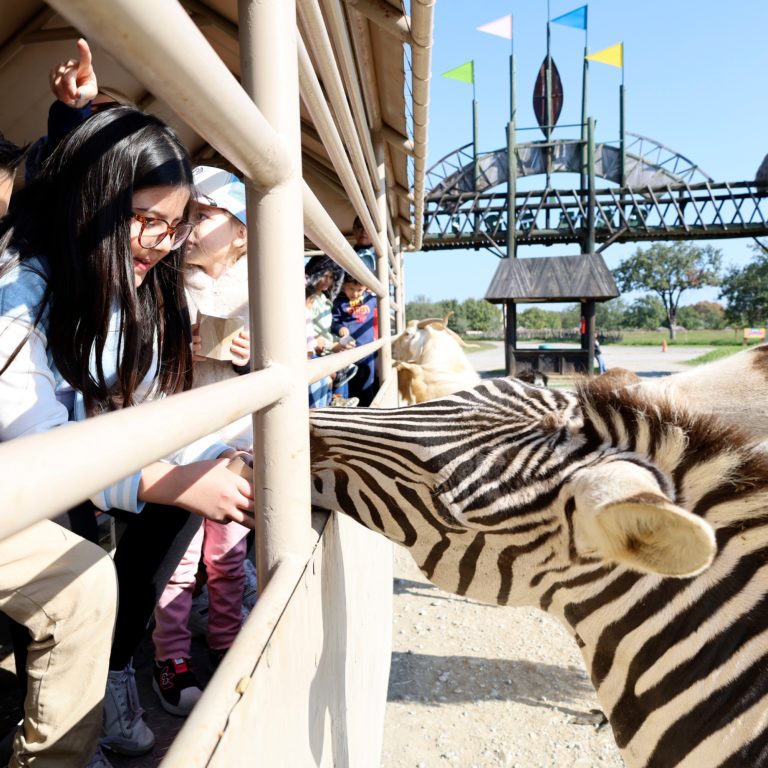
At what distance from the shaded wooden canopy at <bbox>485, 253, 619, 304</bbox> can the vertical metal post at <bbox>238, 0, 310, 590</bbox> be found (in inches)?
621

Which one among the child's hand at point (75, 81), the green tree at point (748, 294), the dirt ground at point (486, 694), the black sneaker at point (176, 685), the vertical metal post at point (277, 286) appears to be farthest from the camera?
the green tree at point (748, 294)

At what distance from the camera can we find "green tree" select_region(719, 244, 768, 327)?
43750mm

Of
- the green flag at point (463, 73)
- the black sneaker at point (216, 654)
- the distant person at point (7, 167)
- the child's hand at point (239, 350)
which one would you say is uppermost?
the green flag at point (463, 73)

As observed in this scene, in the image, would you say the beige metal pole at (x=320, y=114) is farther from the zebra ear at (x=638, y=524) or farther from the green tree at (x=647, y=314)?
the green tree at (x=647, y=314)

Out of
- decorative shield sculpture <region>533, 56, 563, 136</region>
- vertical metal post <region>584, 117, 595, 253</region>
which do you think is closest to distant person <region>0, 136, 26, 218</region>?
vertical metal post <region>584, 117, 595, 253</region>

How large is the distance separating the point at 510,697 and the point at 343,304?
285cm

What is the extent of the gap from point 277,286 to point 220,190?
150 centimetres

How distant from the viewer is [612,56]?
22.1 metres

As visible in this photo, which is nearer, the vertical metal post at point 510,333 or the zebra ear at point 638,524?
the zebra ear at point 638,524

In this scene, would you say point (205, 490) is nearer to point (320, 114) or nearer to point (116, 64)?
point (320, 114)

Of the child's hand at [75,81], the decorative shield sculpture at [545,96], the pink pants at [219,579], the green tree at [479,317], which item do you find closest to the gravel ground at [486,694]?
the pink pants at [219,579]

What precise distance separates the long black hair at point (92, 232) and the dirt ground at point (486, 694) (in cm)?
239

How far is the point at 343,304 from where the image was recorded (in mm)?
4695

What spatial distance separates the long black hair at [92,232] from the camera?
1197 mm
